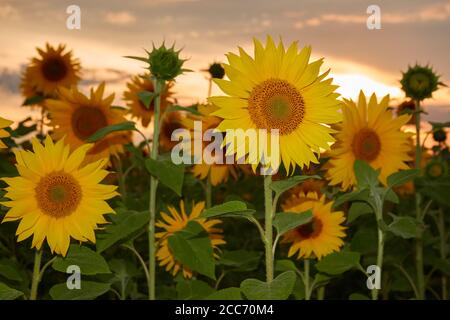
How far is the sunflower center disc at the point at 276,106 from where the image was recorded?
2.46 metres

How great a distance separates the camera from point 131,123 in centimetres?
287

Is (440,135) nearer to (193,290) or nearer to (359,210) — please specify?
(359,210)

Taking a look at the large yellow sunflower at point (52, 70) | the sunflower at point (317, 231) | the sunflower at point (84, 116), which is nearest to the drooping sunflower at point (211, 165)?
the sunflower at point (84, 116)

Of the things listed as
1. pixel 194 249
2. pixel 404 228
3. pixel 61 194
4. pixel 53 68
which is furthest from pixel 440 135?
pixel 61 194

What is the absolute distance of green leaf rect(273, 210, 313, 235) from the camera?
2.32 metres

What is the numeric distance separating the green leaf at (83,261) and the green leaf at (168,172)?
38 cm

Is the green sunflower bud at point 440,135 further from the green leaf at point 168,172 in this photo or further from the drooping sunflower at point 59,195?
the drooping sunflower at point 59,195

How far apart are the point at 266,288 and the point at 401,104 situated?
3.97 meters

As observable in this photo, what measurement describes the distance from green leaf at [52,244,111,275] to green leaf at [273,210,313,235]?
0.66 meters

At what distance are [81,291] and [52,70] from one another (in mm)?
4150

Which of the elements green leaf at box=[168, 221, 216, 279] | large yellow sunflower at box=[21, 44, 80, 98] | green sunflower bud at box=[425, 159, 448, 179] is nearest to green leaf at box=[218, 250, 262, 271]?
green leaf at box=[168, 221, 216, 279]

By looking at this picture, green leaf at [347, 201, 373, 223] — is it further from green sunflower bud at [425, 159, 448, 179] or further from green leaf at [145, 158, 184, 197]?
green sunflower bud at [425, 159, 448, 179]

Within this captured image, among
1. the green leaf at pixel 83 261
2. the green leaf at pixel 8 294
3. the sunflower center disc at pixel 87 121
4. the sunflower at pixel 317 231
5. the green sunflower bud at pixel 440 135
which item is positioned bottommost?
the green leaf at pixel 8 294
